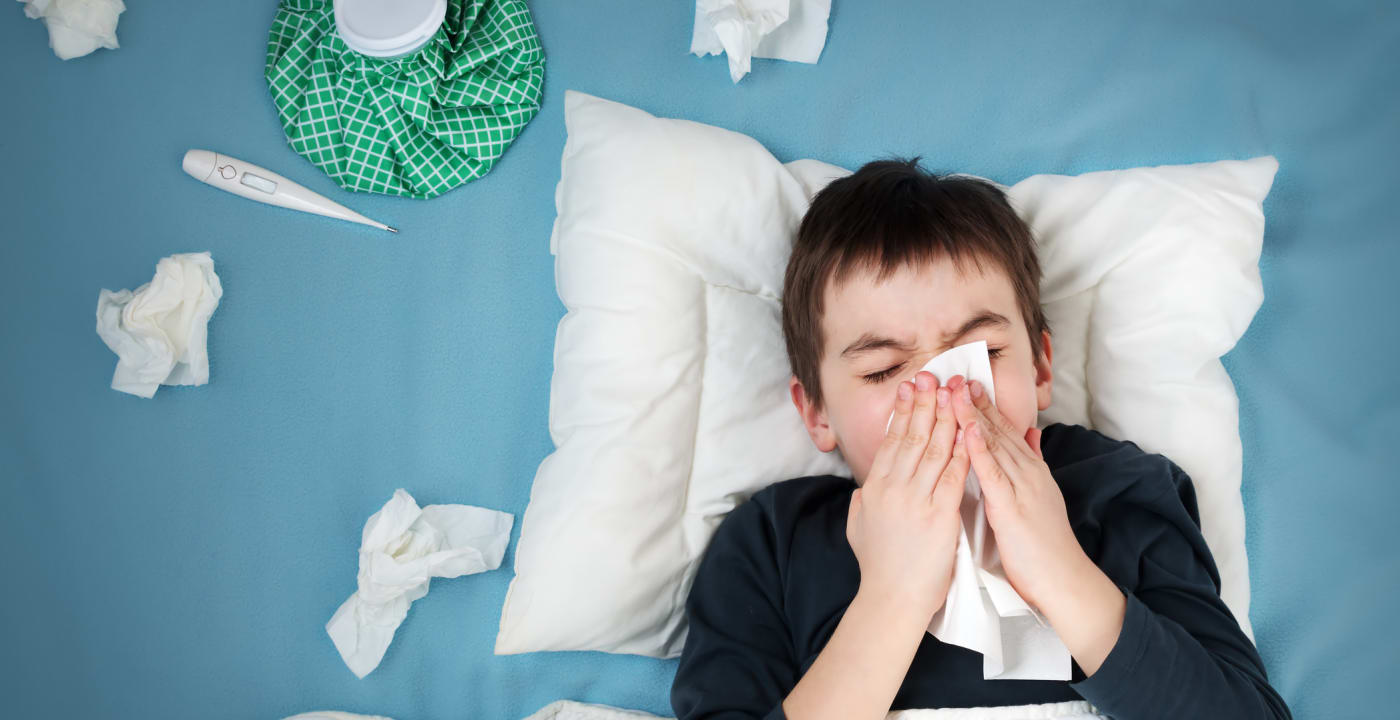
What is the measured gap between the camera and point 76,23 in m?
1.39

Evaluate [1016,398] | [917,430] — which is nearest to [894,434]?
[917,430]

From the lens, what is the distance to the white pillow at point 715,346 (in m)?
1.15

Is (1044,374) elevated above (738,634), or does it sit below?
above

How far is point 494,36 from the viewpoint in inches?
55.1

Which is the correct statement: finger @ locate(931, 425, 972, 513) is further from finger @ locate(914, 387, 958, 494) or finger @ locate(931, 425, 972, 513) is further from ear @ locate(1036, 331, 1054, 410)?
ear @ locate(1036, 331, 1054, 410)

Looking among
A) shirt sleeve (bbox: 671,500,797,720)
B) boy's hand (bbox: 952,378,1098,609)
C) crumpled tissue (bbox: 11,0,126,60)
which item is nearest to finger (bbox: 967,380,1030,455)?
boy's hand (bbox: 952,378,1098,609)

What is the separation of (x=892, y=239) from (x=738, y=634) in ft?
1.44

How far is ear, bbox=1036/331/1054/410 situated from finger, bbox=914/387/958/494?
225 millimetres

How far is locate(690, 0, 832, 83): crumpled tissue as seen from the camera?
1.36 metres

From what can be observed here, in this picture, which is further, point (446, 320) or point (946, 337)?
point (446, 320)

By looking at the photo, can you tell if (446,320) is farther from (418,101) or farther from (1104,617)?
(1104,617)

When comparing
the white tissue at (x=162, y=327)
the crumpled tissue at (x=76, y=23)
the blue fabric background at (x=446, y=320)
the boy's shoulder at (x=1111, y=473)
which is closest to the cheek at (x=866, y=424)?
the boy's shoulder at (x=1111, y=473)

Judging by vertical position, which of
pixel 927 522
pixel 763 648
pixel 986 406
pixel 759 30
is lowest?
pixel 763 648

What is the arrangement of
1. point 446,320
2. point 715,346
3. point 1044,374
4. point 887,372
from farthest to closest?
1. point 446,320
2. point 715,346
3. point 1044,374
4. point 887,372
